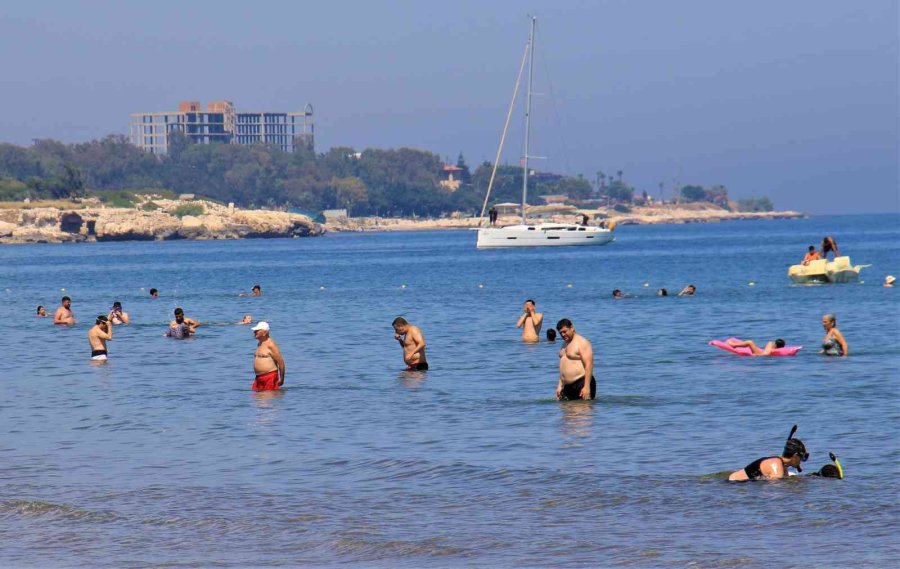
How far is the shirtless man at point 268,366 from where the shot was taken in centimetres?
2467

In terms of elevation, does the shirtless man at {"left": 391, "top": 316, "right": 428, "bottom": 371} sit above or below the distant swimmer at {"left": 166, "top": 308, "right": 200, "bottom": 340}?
above

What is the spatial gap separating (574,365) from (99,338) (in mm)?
13971

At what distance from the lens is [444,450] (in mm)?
18797

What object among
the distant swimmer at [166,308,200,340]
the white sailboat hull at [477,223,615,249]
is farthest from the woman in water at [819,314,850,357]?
the white sailboat hull at [477,223,615,249]

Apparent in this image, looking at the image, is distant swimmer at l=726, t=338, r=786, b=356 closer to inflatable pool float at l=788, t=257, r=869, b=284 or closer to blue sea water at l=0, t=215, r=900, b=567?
blue sea water at l=0, t=215, r=900, b=567

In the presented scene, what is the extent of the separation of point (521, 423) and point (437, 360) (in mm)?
11233

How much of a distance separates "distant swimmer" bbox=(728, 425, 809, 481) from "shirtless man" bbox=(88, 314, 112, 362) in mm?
18645

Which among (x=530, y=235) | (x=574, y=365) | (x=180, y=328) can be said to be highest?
(x=574, y=365)

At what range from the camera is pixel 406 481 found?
16766mm

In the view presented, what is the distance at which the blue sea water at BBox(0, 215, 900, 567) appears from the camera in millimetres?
13547

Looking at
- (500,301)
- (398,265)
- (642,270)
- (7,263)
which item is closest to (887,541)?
(500,301)

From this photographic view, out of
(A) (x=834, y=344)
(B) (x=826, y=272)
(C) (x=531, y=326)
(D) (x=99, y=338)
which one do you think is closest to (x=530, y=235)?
(B) (x=826, y=272)

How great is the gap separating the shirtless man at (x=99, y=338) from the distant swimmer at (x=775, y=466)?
61.2 ft

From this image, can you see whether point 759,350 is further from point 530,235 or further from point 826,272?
point 530,235
